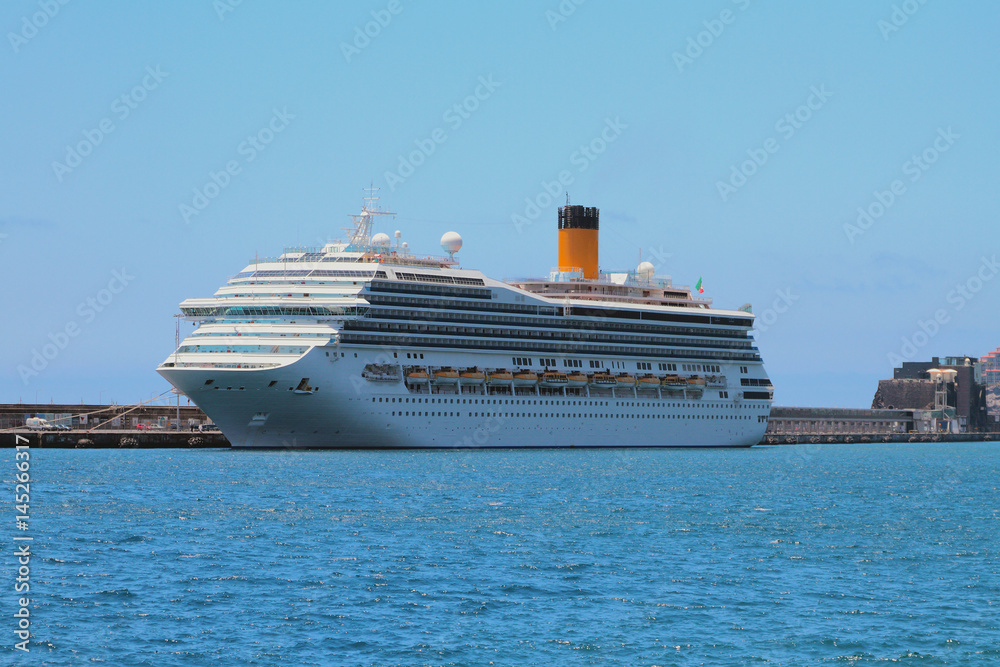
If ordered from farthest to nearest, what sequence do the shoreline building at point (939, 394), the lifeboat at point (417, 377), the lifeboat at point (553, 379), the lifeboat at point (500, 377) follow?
the shoreline building at point (939, 394), the lifeboat at point (553, 379), the lifeboat at point (500, 377), the lifeboat at point (417, 377)

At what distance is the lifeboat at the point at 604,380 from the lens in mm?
79875

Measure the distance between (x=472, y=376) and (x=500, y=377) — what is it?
2.25 metres

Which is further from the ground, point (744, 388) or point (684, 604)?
point (744, 388)

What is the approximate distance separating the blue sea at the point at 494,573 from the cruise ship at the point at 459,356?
46.5 feet

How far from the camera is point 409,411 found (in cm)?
6981

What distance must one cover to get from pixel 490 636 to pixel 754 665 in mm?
4550

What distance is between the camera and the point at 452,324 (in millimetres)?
73938

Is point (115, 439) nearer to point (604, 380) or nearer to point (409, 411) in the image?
point (409, 411)

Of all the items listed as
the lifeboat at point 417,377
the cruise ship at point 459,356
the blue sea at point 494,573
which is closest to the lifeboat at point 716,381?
the cruise ship at point 459,356

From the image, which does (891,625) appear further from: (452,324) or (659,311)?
(659,311)

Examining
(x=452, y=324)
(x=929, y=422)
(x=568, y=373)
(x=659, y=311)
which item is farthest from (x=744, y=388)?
(x=929, y=422)

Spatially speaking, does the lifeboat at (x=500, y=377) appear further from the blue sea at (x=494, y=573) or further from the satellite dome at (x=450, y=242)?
the blue sea at (x=494, y=573)

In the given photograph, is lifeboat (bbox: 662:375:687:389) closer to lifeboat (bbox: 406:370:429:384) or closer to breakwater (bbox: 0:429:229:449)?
lifeboat (bbox: 406:370:429:384)

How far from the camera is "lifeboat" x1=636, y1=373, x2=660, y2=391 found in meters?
82.8
